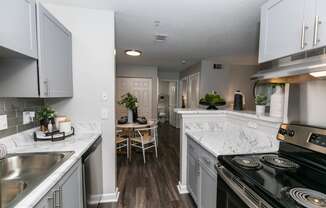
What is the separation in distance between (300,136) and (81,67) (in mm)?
2322

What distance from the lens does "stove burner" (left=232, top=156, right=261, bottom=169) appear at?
3.74 ft

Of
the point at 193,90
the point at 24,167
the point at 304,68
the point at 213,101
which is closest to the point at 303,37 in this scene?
the point at 304,68

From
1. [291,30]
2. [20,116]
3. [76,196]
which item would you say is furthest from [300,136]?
[20,116]

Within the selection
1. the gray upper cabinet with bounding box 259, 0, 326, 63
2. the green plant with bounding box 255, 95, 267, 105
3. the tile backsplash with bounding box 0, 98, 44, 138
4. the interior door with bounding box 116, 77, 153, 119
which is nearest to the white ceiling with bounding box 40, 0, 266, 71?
the gray upper cabinet with bounding box 259, 0, 326, 63

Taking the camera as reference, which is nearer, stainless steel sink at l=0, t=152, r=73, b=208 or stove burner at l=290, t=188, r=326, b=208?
stove burner at l=290, t=188, r=326, b=208

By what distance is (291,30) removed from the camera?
3.91 ft

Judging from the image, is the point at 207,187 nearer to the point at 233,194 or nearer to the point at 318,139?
the point at 233,194

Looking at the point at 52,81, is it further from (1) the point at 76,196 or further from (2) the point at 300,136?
(2) the point at 300,136

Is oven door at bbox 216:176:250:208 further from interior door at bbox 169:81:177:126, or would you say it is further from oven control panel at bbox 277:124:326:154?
interior door at bbox 169:81:177:126

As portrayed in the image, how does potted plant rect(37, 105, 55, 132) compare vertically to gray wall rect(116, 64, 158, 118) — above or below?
below

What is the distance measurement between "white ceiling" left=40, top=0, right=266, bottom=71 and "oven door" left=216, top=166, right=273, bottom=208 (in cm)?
178

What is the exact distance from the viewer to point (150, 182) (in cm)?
263

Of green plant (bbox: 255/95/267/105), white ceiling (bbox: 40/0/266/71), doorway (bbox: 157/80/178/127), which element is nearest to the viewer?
green plant (bbox: 255/95/267/105)

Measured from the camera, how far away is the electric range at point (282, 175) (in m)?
0.81
